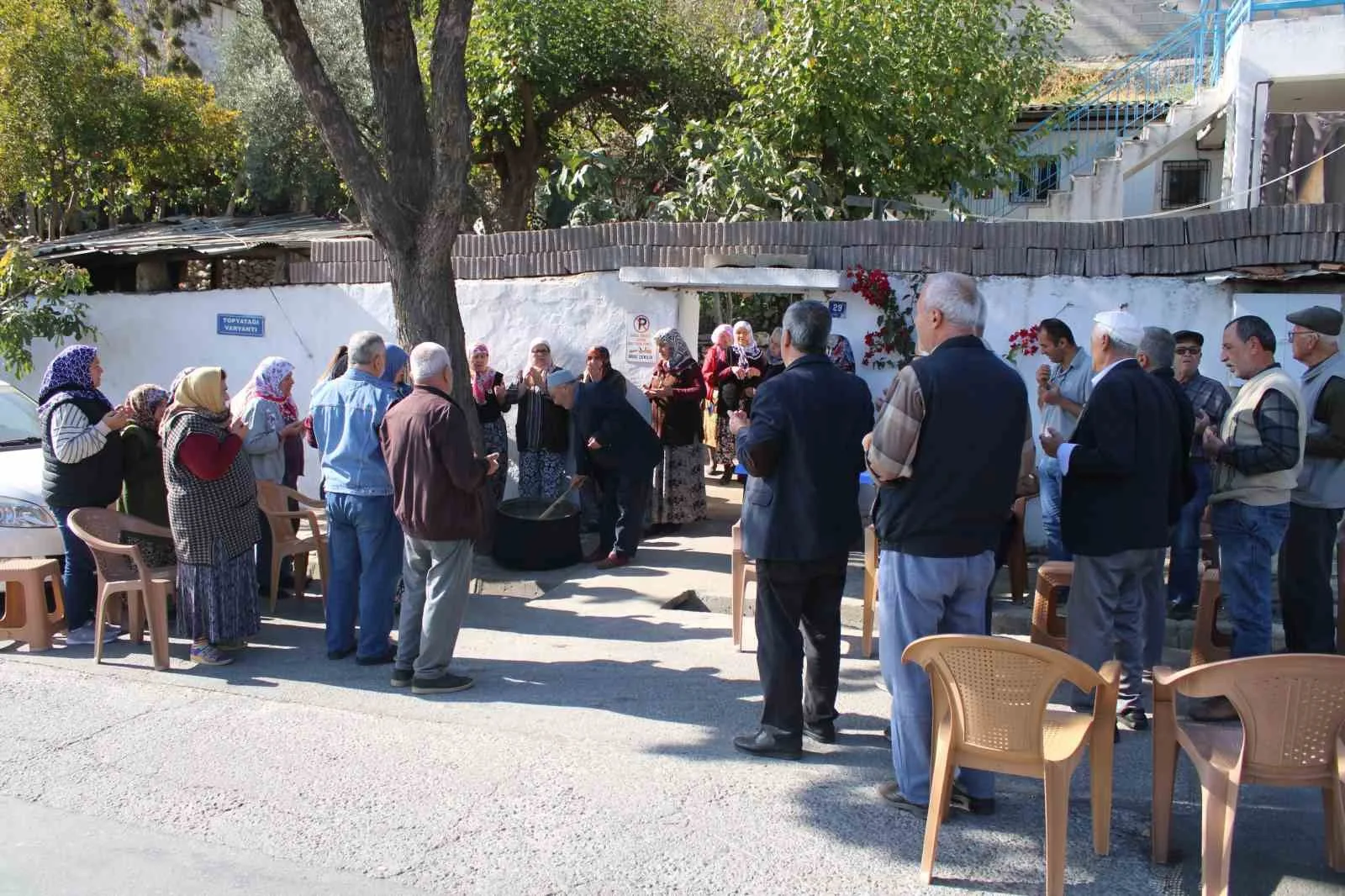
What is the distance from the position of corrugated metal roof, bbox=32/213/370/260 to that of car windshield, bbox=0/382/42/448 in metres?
3.13

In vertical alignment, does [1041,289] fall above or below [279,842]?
above

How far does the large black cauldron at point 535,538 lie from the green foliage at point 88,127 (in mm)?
11835

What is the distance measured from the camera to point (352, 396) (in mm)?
6465

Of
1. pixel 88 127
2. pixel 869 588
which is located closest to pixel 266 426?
pixel 869 588

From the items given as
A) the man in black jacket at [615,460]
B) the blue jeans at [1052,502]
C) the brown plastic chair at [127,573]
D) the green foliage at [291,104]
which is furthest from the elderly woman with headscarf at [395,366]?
the green foliage at [291,104]

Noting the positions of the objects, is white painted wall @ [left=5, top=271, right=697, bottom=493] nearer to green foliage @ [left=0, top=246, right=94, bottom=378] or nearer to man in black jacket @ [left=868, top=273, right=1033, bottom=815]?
green foliage @ [left=0, top=246, right=94, bottom=378]

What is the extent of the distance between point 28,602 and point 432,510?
2933mm

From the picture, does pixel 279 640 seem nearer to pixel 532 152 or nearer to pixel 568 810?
pixel 568 810

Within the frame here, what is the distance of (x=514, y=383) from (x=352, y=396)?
147 inches

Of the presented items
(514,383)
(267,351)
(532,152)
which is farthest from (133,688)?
(532,152)

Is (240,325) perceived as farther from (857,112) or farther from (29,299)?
(857,112)

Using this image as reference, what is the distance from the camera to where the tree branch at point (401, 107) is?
8.28m

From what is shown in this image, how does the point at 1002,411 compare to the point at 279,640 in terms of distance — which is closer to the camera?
the point at 1002,411

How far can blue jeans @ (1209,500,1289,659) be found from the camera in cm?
562
